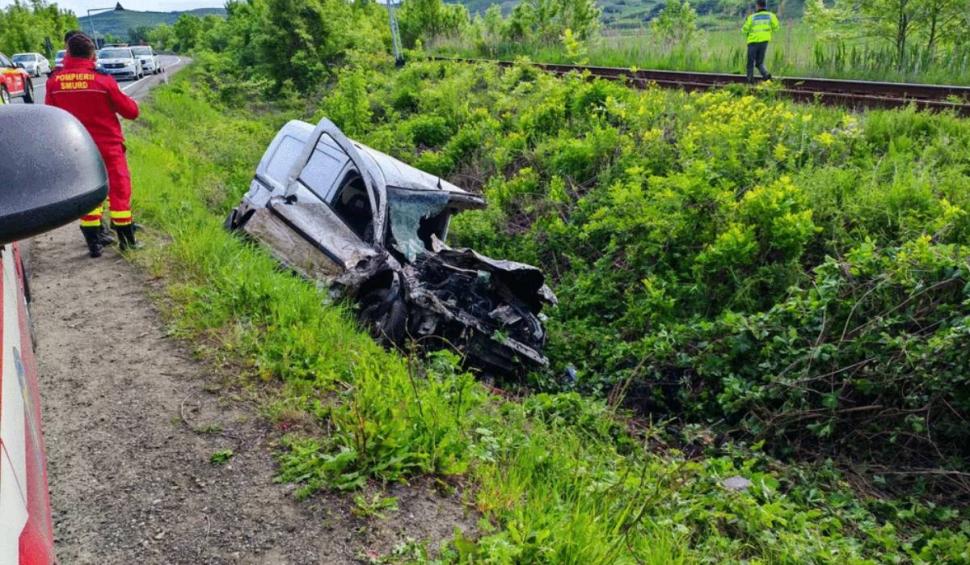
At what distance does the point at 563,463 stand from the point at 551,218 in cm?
543

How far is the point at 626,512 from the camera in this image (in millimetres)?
3234

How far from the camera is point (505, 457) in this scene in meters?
3.82

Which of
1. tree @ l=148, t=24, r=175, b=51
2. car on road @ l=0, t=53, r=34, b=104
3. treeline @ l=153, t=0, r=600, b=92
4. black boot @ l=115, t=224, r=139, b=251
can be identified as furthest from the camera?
tree @ l=148, t=24, r=175, b=51

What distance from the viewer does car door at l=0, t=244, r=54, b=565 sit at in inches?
64.2

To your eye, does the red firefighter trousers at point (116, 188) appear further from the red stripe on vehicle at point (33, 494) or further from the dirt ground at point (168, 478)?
the red stripe on vehicle at point (33, 494)

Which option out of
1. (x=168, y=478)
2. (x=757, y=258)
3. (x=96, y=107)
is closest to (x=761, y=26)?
(x=757, y=258)

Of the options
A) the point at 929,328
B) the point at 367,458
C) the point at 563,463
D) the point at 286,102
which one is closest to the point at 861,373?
the point at 929,328

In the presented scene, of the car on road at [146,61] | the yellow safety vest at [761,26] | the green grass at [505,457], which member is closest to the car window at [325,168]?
the green grass at [505,457]

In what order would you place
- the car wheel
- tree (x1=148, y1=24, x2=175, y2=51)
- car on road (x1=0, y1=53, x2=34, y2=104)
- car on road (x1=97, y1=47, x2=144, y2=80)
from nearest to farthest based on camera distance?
the car wheel → car on road (x1=0, y1=53, x2=34, y2=104) → car on road (x1=97, y1=47, x2=144, y2=80) → tree (x1=148, y1=24, x2=175, y2=51)

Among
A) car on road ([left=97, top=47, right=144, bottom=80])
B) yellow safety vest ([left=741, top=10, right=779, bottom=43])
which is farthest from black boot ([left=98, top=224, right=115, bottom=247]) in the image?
car on road ([left=97, top=47, right=144, bottom=80])

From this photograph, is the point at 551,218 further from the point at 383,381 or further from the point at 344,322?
the point at 383,381

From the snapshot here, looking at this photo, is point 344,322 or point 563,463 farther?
point 344,322

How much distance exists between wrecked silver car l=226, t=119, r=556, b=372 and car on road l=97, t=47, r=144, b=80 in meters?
29.1

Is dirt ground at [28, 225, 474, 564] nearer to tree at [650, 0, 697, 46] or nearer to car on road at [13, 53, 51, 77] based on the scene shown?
tree at [650, 0, 697, 46]
